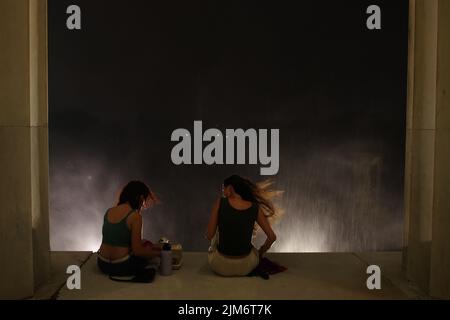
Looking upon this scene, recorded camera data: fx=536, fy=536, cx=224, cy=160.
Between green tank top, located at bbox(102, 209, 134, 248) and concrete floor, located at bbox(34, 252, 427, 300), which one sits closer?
concrete floor, located at bbox(34, 252, 427, 300)

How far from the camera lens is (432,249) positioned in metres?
5.47

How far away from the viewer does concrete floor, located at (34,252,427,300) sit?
5453 millimetres

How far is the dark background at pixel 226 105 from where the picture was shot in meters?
12.2

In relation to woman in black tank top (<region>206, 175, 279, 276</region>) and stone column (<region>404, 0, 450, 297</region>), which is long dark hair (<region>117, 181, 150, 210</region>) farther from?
stone column (<region>404, 0, 450, 297</region>)

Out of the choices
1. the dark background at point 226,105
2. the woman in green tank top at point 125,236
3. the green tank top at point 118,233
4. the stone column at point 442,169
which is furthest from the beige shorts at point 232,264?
the dark background at point 226,105

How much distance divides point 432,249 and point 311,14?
798 centimetres

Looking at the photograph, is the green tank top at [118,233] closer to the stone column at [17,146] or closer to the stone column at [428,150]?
the stone column at [17,146]

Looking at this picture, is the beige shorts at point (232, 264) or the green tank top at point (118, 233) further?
the beige shorts at point (232, 264)

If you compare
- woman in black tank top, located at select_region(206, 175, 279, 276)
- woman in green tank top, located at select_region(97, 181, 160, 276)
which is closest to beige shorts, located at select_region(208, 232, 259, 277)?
woman in black tank top, located at select_region(206, 175, 279, 276)

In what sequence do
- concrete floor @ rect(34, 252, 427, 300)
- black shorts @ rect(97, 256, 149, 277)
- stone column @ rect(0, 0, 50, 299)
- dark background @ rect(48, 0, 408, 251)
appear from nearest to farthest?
stone column @ rect(0, 0, 50, 299) → concrete floor @ rect(34, 252, 427, 300) → black shorts @ rect(97, 256, 149, 277) → dark background @ rect(48, 0, 408, 251)

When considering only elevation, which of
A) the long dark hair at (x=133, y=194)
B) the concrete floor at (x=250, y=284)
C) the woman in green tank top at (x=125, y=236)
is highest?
the long dark hair at (x=133, y=194)

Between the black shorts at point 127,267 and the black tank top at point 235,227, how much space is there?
3.10ft

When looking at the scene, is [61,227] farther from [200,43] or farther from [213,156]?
[200,43]

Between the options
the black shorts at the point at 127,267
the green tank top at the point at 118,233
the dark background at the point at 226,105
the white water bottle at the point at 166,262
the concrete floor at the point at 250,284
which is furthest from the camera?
the dark background at the point at 226,105
